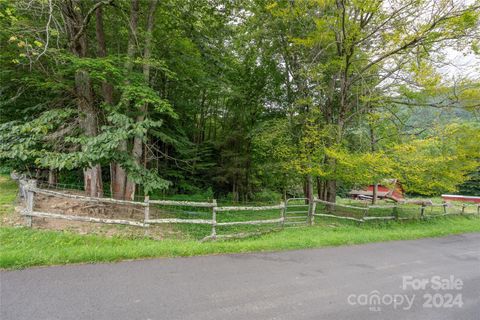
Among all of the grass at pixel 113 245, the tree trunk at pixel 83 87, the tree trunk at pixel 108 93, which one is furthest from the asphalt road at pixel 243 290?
the tree trunk at pixel 108 93

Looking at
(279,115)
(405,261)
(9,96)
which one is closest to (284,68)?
(279,115)

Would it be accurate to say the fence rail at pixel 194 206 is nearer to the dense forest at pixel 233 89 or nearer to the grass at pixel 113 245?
the grass at pixel 113 245

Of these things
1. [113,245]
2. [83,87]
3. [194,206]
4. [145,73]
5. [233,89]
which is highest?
[233,89]

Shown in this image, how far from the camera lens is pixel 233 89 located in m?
12.0

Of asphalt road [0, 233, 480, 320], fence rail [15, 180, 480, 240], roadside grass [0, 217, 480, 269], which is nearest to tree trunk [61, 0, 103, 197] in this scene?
fence rail [15, 180, 480, 240]

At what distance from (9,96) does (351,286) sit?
447 inches

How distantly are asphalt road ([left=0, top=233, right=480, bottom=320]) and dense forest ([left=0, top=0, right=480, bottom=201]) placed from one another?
3041mm

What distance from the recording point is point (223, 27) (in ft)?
37.5

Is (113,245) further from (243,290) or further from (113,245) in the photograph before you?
(243,290)

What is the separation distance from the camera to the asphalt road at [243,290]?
3.03 m

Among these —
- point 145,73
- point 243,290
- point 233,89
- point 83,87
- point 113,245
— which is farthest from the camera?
point 233,89

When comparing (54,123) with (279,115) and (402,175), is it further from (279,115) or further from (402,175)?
(402,175)

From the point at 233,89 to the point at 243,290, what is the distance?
986cm

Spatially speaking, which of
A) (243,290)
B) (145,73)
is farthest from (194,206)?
(145,73)
